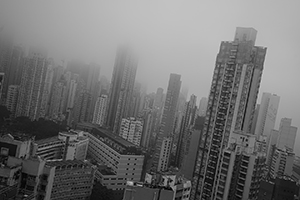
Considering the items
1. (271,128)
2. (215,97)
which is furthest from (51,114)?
(271,128)

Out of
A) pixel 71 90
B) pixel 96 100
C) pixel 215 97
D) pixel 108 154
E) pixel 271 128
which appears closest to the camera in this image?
pixel 271 128

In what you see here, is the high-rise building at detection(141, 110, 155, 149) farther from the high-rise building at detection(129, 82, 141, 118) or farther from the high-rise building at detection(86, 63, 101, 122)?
the high-rise building at detection(86, 63, 101, 122)

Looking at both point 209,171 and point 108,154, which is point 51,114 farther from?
point 209,171

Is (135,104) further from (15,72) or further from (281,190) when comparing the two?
(281,190)

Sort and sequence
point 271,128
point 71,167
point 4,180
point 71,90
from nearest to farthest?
point 4,180, point 71,167, point 271,128, point 71,90

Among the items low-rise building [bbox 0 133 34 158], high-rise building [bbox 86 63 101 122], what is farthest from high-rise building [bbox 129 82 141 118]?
low-rise building [bbox 0 133 34 158]
